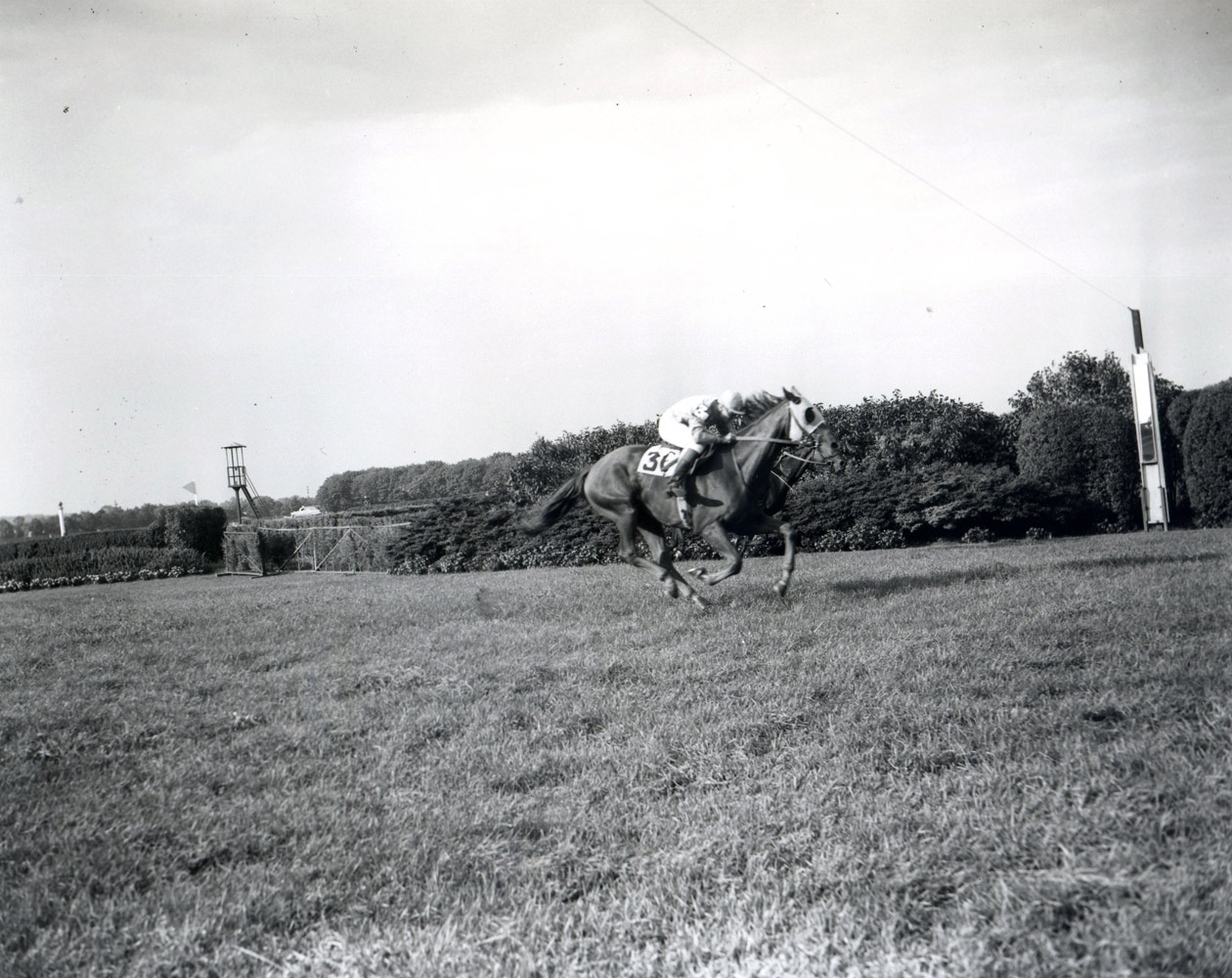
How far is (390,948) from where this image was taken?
2.65 m

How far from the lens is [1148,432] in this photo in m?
12.5

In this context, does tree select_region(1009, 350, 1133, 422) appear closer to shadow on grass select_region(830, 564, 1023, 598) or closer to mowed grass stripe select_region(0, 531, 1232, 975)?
shadow on grass select_region(830, 564, 1023, 598)

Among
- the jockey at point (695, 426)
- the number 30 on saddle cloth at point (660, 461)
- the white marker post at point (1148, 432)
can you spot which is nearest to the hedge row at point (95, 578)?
the number 30 on saddle cloth at point (660, 461)

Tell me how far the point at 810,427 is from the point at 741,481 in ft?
2.83

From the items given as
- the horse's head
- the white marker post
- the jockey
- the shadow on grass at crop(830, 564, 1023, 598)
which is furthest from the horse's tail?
the white marker post

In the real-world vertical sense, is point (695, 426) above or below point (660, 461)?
above

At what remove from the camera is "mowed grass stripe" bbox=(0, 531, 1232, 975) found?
102 inches

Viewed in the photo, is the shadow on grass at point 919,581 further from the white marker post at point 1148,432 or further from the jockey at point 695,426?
the white marker post at point 1148,432

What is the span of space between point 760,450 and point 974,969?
20.0 feet

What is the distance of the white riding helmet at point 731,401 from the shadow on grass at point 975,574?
213 centimetres

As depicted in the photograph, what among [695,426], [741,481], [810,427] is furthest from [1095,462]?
[695,426]

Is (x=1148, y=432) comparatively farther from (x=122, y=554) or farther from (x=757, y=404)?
(x=122, y=554)

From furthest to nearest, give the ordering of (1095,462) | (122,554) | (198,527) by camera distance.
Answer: (198,527) → (1095,462) → (122,554)

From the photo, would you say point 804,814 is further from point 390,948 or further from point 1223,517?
point 1223,517
